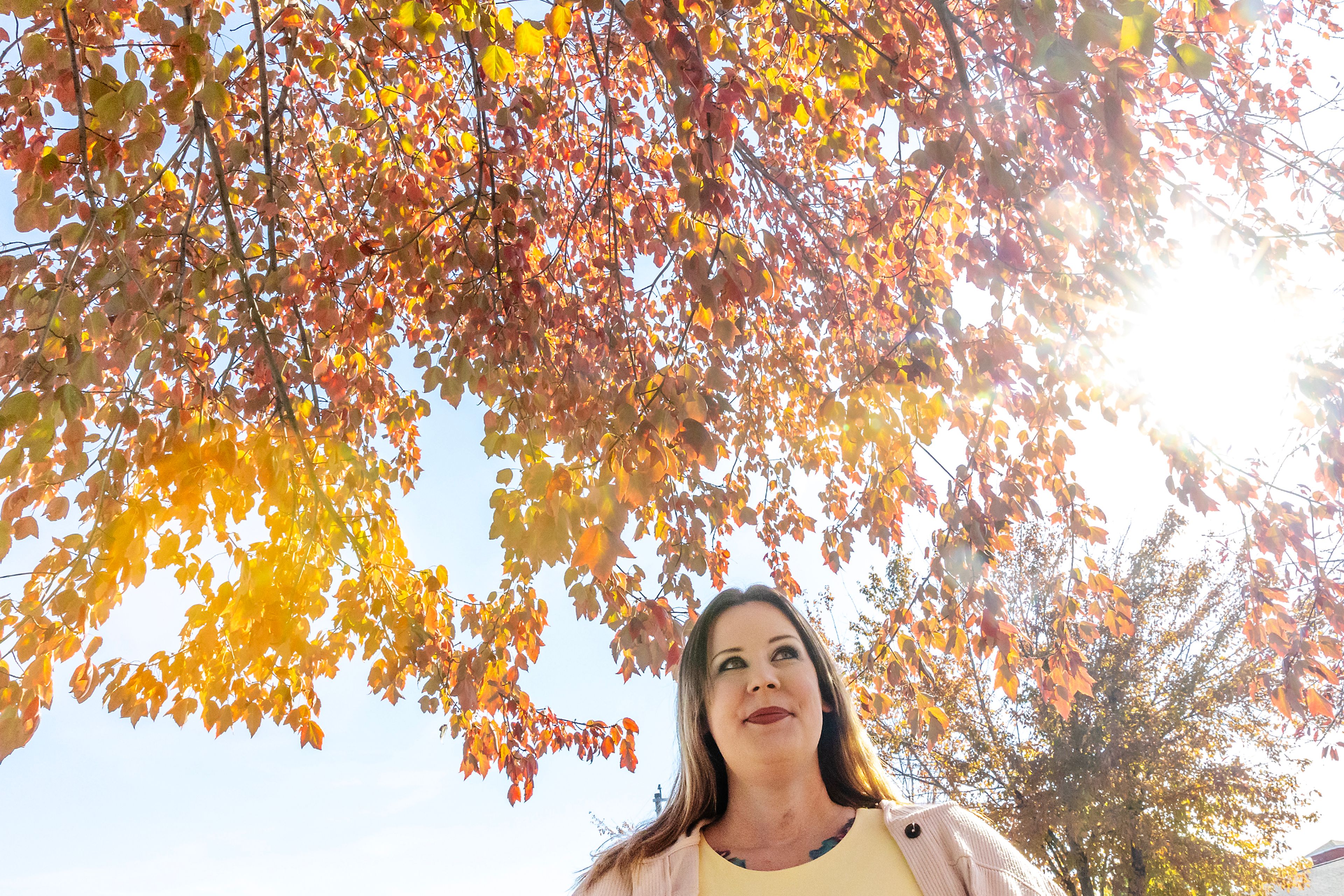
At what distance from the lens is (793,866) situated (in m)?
1.69

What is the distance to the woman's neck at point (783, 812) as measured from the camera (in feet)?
5.89

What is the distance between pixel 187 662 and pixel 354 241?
88.3 inches

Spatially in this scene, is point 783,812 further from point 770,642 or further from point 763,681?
point 770,642

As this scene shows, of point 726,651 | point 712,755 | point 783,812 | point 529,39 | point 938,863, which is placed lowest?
point 938,863

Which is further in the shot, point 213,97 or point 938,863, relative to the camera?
point 213,97

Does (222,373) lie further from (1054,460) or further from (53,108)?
(1054,460)

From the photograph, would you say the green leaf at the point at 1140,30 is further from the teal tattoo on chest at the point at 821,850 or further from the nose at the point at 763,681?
the teal tattoo on chest at the point at 821,850

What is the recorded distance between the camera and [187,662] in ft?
10.2

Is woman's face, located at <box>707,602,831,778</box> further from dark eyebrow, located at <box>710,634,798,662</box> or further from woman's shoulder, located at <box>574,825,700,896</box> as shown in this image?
woman's shoulder, located at <box>574,825,700,896</box>

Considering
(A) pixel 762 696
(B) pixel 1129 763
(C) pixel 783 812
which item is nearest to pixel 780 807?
(C) pixel 783 812

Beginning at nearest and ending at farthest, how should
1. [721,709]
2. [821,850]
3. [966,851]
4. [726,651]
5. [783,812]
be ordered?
[966,851]
[821,850]
[783,812]
[721,709]
[726,651]

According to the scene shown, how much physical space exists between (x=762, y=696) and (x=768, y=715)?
5 cm

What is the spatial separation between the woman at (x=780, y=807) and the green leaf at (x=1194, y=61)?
154 centimetres

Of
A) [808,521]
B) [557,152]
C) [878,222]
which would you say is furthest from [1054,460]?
[557,152]
